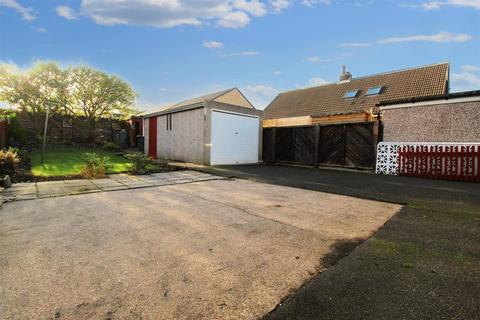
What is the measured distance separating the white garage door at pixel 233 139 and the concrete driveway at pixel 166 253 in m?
7.34

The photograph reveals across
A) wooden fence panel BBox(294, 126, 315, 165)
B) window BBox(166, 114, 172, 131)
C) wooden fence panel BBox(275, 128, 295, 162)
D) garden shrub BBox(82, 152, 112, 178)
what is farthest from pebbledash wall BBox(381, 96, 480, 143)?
window BBox(166, 114, 172, 131)

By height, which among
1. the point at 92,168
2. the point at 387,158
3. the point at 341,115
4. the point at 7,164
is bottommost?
the point at 92,168

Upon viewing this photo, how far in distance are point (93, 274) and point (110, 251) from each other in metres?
0.48

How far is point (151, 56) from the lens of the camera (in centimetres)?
1189

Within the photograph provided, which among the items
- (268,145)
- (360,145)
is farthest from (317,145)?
(268,145)

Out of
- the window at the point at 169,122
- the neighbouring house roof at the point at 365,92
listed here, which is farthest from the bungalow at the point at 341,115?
the window at the point at 169,122

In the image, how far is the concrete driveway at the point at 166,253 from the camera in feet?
5.72

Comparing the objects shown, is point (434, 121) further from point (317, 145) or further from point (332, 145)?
point (317, 145)

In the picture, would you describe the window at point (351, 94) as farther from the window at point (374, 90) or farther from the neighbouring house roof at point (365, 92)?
the window at point (374, 90)

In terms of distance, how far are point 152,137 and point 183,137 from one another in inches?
151

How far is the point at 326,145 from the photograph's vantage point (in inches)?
431

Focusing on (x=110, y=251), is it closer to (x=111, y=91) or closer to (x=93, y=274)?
(x=93, y=274)

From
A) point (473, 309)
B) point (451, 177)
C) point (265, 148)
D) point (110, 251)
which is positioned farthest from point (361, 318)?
point (265, 148)

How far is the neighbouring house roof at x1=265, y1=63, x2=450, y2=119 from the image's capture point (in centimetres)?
1421
